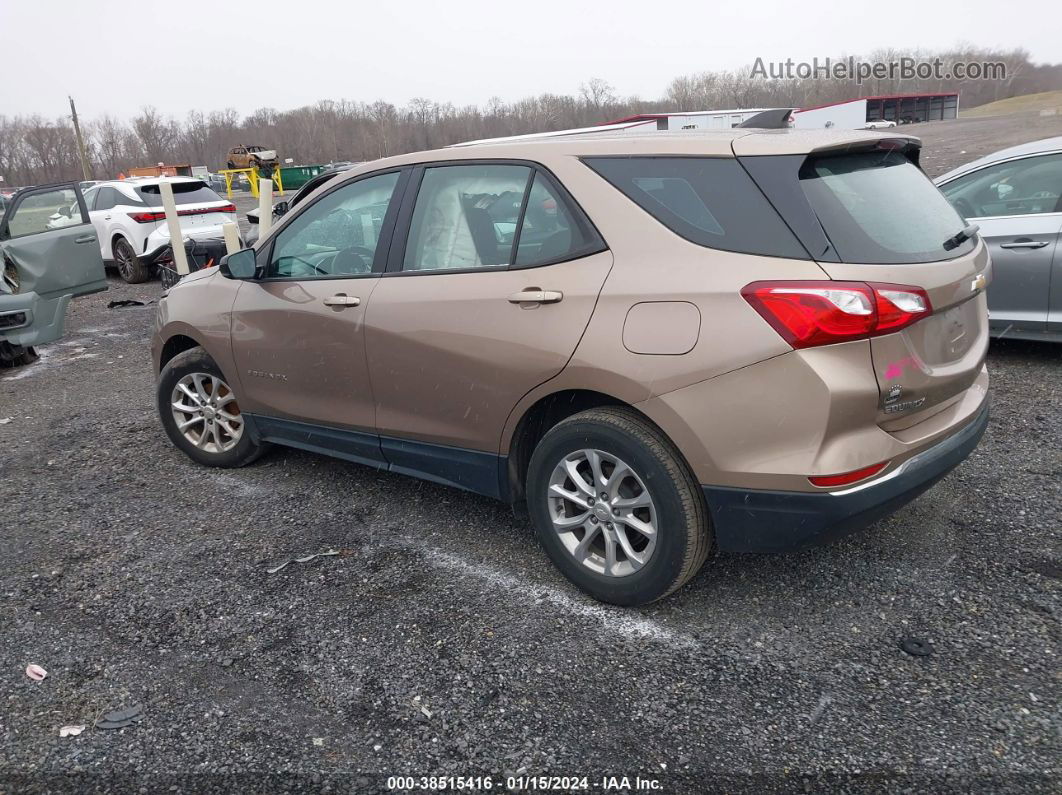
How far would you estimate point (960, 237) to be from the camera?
10.2 feet

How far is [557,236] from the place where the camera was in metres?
3.10

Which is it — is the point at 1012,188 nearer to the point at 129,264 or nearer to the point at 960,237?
the point at 960,237

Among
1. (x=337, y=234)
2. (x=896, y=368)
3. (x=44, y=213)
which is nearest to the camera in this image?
(x=896, y=368)

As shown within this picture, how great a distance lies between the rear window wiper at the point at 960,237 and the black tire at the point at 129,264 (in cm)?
1257

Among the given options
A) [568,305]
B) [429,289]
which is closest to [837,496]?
[568,305]

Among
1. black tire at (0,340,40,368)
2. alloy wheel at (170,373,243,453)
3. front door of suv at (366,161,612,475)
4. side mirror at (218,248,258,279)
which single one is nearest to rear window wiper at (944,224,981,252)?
front door of suv at (366,161,612,475)

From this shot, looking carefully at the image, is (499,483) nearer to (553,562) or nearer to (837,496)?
(553,562)

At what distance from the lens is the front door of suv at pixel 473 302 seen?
3.03m

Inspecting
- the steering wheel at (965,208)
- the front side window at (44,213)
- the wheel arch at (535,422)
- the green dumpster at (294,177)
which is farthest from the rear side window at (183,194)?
the green dumpster at (294,177)

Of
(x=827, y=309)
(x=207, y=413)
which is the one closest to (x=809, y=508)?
(x=827, y=309)

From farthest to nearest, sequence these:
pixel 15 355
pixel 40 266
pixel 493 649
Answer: pixel 40 266 < pixel 15 355 < pixel 493 649

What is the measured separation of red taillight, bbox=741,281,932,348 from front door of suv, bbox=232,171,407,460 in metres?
1.90

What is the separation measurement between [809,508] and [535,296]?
4.13 feet

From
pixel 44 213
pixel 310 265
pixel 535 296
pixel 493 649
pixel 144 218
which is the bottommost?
pixel 493 649
